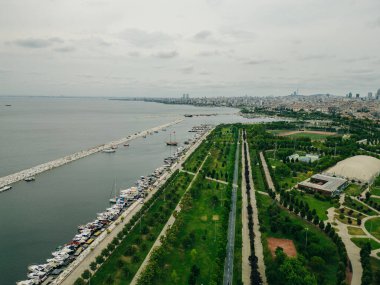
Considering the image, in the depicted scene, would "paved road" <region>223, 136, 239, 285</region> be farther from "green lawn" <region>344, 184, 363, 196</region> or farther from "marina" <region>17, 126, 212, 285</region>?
"green lawn" <region>344, 184, 363, 196</region>

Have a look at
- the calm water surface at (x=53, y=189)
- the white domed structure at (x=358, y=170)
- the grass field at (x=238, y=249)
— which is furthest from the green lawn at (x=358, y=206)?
the calm water surface at (x=53, y=189)

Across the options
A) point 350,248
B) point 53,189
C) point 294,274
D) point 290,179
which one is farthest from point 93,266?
point 290,179

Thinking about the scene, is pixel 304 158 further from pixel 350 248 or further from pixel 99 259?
pixel 99 259

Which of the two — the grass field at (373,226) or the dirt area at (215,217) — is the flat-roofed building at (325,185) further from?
the dirt area at (215,217)

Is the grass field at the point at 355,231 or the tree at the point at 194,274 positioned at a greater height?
the grass field at the point at 355,231

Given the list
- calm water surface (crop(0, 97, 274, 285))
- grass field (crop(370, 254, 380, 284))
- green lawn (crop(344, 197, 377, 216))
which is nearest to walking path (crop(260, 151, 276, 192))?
green lawn (crop(344, 197, 377, 216))

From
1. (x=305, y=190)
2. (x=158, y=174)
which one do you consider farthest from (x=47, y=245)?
(x=305, y=190)
